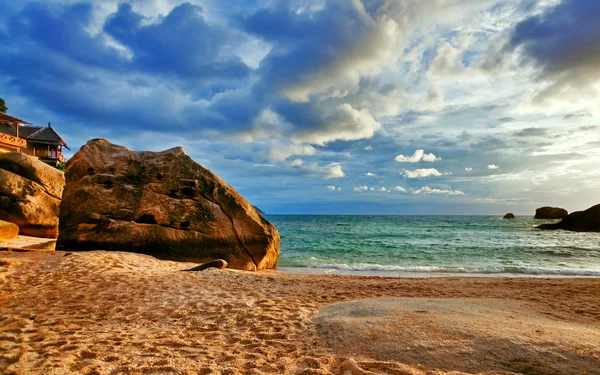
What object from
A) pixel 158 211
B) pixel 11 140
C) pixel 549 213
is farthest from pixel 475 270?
pixel 549 213

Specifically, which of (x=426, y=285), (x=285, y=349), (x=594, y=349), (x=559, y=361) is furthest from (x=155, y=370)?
(x=426, y=285)

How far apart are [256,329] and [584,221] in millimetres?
51507

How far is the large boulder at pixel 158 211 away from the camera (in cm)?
1094

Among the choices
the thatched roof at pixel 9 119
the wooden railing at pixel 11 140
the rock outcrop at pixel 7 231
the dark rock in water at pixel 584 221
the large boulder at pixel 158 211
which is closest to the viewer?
the large boulder at pixel 158 211

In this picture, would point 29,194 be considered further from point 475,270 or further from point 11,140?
point 475,270

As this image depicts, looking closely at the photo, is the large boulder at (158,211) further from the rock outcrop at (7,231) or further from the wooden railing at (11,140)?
the wooden railing at (11,140)

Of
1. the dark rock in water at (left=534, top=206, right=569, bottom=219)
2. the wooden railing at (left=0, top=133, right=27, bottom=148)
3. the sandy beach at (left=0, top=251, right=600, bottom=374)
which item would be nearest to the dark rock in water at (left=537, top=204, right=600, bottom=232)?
the dark rock in water at (left=534, top=206, right=569, bottom=219)

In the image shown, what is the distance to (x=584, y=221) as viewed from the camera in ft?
134

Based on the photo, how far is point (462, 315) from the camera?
527 centimetres

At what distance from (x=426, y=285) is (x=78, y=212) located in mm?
11728

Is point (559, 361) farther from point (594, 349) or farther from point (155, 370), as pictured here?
point (155, 370)

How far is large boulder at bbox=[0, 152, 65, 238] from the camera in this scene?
50.4ft

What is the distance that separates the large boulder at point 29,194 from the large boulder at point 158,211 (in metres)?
5.95

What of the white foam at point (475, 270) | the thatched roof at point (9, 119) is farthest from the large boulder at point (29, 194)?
the thatched roof at point (9, 119)
